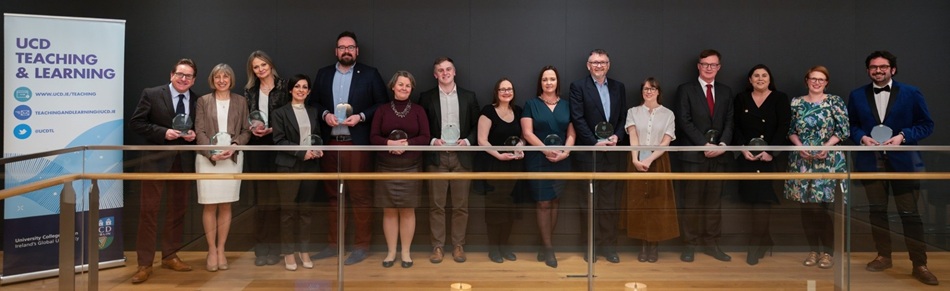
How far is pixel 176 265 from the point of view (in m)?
4.69

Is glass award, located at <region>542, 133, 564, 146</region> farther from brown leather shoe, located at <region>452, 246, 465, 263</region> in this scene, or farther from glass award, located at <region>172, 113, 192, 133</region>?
glass award, located at <region>172, 113, 192, 133</region>

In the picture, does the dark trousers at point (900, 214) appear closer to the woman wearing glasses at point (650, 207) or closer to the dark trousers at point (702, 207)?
the dark trousers at point (702, 207)

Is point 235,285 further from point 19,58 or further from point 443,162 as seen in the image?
point 19,58

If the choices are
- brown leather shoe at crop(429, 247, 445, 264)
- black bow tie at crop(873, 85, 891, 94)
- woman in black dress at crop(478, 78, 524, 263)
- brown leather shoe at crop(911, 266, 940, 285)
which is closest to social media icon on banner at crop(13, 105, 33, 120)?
brown leather shoe at crop(429, 247, 445, 264)

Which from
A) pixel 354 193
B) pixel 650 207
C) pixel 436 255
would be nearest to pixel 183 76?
pixel 354 193

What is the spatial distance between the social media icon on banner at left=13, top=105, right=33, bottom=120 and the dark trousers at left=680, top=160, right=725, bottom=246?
14.1 ft

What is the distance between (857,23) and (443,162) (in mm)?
4245

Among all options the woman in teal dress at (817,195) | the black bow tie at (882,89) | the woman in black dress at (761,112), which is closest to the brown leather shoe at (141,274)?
the woman in teal dress at (817,195)

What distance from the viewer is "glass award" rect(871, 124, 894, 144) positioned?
594 cm

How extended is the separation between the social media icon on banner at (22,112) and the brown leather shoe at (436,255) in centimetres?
313

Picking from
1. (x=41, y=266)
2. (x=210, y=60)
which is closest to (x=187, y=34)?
(x=210, y=60)

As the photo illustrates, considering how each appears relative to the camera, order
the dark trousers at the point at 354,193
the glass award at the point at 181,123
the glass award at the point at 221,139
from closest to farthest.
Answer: the dark trousers at the point at 354,193 < the glass award at the point at 221,139 < the glass award at the point at 181,123

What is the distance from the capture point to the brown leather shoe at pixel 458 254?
15.5 ft

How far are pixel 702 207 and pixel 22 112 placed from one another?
4440 mm
